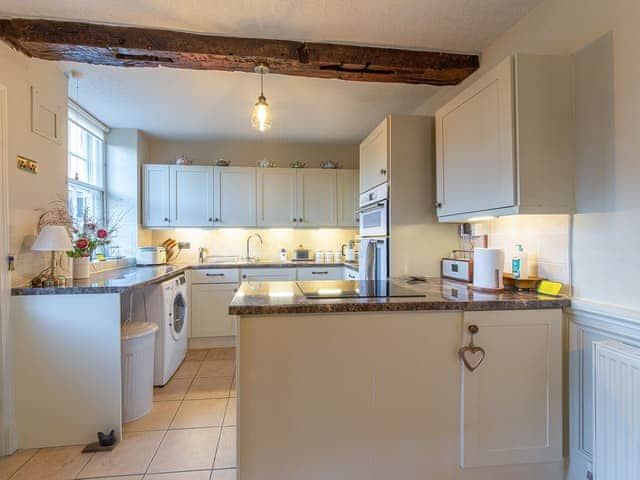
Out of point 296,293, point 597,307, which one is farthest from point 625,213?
point 296,293

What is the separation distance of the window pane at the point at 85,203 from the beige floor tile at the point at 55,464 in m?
1.84

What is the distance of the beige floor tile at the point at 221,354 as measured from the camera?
3510 mm

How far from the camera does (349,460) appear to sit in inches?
60.9

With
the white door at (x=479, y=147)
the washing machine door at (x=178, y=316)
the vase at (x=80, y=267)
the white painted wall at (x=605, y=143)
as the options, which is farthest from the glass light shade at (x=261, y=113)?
the washing machine door at (x=178, y=316)

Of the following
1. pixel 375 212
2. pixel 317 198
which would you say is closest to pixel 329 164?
pixel 317 198

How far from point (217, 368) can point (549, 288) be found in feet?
9.19

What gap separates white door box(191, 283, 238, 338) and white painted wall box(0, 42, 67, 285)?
1.62 meters

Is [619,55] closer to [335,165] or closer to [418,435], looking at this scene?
[418,435]

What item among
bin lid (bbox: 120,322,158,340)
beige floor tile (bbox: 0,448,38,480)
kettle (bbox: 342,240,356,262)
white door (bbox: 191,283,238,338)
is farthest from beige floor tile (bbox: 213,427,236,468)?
kettle (bbox: 342,240,356,262)

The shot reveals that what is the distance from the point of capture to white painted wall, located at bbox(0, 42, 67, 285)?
2.00 m

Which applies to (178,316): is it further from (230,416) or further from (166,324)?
(230,416)

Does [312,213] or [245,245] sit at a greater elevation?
[312,213]

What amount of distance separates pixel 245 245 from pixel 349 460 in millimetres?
3279

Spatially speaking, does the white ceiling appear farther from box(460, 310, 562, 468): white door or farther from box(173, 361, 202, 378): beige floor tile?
box(173, 361, 202, 378): beige floor tile
